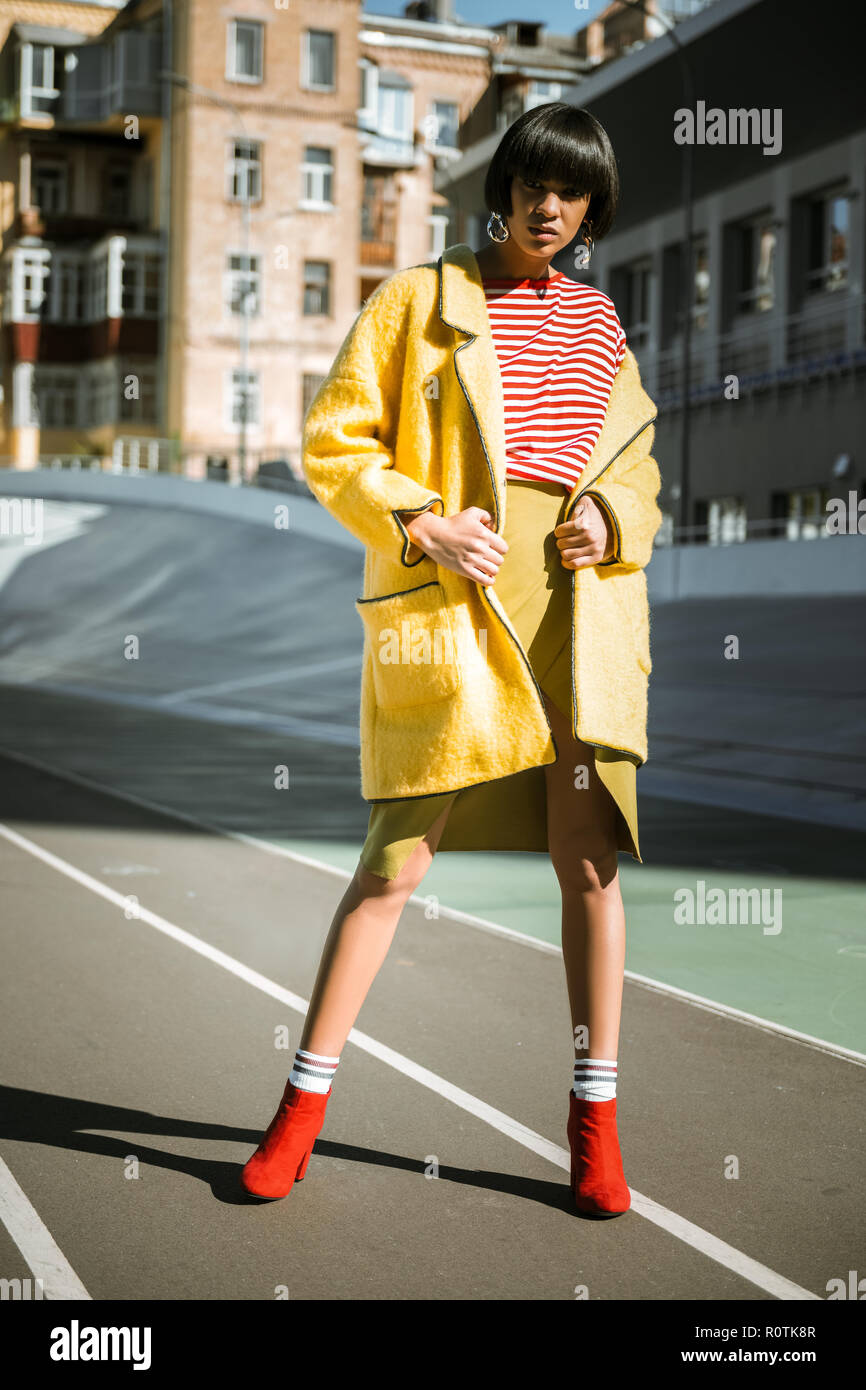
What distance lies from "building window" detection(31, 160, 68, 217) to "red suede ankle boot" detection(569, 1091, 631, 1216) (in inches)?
2542

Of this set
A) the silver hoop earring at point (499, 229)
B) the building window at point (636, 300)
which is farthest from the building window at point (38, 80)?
the silver hoop earring at point (499, 229)

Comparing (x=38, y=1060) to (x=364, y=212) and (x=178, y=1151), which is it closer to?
(x=178, y=1151)

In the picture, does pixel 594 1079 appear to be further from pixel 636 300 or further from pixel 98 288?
pixel 98 288

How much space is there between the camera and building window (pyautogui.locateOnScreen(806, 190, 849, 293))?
114ft

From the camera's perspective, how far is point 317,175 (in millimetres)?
59656

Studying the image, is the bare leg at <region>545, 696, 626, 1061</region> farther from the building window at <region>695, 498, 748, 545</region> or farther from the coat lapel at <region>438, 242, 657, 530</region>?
the building window at <region>695, 498, 748, 545</region>

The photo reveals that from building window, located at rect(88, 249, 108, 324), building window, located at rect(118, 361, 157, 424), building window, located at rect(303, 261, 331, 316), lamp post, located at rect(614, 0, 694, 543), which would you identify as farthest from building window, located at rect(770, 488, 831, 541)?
building window, located at rect(88, 249, 108, 324)

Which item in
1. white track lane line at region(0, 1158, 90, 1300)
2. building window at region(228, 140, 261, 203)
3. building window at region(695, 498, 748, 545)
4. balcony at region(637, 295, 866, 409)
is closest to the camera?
white track lane line at region(0, 1158, 90, 1300)

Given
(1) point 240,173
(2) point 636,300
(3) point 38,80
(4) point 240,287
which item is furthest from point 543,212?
(3) point 38,80

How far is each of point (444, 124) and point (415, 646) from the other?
68.2 m

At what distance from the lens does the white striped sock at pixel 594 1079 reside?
3.77 metres
